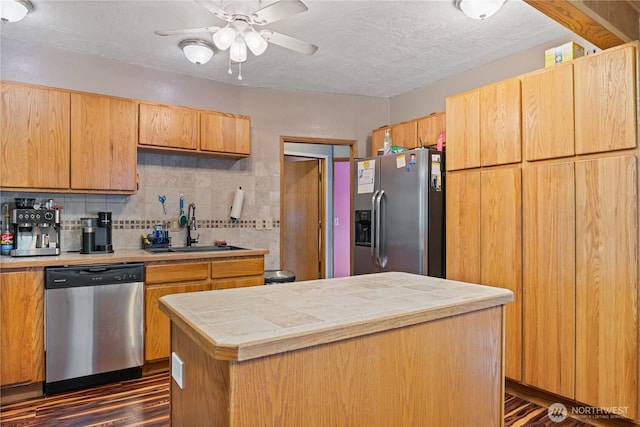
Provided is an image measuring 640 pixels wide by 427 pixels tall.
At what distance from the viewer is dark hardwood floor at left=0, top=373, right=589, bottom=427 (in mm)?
2305

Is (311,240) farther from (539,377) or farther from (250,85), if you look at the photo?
(539,377)

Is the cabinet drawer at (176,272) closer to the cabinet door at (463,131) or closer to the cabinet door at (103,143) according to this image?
the cabinet door at (103,143)

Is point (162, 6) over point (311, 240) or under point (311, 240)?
over

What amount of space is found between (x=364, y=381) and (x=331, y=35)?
2.48m

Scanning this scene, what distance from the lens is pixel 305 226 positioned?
600cm

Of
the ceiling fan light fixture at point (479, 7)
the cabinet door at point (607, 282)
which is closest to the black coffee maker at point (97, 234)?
the ceiling fan light fixture at point (479, 7)

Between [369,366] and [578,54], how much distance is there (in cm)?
240

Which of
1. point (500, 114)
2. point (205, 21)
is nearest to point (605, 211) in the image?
point (500, 114)

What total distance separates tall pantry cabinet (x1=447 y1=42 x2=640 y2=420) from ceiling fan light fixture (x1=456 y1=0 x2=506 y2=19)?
48 cm

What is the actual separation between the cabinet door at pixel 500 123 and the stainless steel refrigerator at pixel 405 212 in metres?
0.46

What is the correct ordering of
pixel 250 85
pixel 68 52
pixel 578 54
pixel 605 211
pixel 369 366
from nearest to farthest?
1. pixel 369 366
2. pixel 605 211
3. pixel 578 54
4. pixel 68 52
5. pixel 250 85

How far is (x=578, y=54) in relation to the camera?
2.47m

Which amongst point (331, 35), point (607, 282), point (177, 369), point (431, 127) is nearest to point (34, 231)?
point (177, 369)

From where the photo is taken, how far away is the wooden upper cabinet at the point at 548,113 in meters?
2.36
